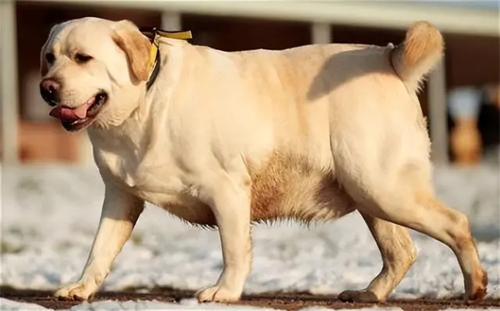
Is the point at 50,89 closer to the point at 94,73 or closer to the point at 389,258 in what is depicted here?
the point at 94,73

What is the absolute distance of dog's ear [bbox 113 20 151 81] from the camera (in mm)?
5656

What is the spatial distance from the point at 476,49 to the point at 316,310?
23.7 metres

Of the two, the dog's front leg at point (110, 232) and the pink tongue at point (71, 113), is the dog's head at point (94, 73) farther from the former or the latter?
the dog's front leg at point (110, 232)

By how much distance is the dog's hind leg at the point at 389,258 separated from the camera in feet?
21.6

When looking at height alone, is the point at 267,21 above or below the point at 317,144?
below

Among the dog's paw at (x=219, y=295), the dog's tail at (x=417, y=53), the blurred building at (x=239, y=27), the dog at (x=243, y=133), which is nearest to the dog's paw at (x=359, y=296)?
the dog at (x=243, y=133)

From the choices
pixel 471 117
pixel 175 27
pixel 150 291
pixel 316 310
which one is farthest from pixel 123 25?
pixel 471 117

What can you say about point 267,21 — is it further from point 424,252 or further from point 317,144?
point 317,144

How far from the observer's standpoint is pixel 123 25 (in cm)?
582

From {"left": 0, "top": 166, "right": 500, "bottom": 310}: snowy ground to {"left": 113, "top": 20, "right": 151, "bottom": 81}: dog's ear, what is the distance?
129 cm

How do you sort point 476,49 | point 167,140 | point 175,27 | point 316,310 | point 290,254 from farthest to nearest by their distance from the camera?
1. point 476,49
2. point 175,27
3. point 290,254
4. point 167,140
5. point 316,310

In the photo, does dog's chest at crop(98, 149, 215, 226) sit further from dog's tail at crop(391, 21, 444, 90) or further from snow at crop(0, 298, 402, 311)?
dog's tail at crop(391, 21, 444, 90)

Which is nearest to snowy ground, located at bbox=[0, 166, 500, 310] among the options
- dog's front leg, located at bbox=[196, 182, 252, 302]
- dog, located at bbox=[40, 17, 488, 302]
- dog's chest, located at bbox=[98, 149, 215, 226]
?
dog's front leg, located at bbox=[196, 182, 252, 302]

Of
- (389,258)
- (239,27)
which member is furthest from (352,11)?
(389,258)
